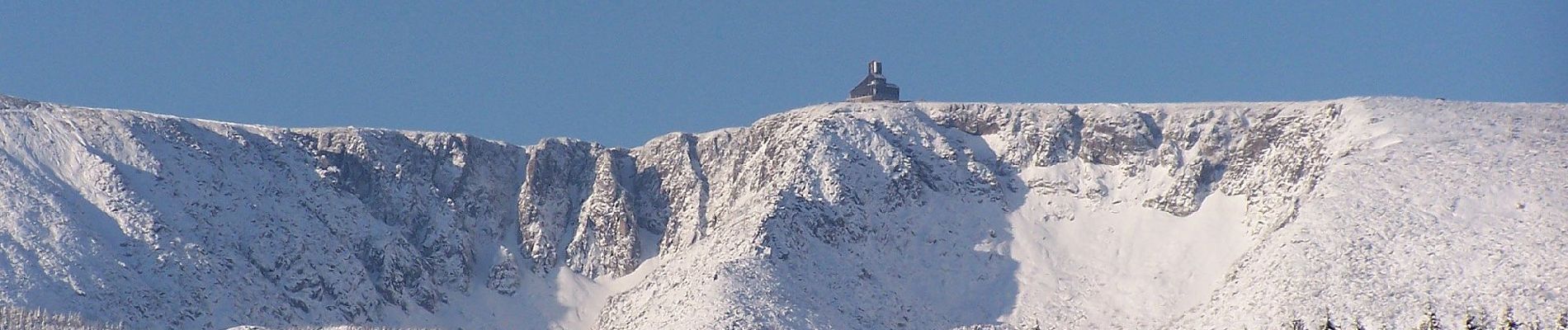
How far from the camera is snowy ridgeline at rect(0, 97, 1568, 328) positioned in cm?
14838

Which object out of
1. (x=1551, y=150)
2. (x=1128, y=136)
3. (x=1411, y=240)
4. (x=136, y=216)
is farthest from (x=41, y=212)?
(x=1551, y=150)

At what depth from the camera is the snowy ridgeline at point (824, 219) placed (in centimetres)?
14838

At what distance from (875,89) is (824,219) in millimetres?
23887

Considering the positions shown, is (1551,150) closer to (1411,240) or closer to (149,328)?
(1411,240)

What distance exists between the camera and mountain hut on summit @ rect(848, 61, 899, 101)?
600 feet

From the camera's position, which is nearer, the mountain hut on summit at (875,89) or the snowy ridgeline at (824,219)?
the snowy ridgeline at (824,219)

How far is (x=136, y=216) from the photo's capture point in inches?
6260

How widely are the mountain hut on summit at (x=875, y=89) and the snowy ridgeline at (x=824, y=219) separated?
630 centimetres

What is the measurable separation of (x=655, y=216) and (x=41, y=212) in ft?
120

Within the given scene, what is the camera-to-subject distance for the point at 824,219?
526 feet

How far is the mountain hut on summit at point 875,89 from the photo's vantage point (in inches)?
7195

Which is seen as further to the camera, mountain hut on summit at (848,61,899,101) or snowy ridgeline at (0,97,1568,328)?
mountain hut on summit at (848,61,899,101)

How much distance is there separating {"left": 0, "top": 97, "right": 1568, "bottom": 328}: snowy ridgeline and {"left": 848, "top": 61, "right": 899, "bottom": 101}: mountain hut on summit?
248 inches

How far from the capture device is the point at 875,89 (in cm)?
18262
